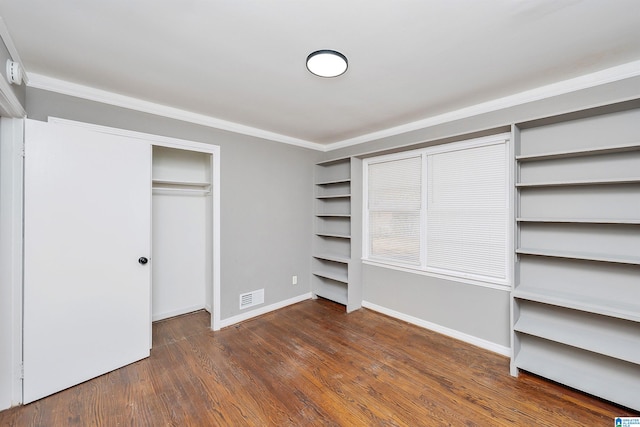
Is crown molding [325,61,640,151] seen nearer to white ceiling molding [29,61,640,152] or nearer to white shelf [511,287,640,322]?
white ceiling molding [29,61,640,152]

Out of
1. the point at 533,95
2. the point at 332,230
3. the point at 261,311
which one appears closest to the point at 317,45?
the point at 533,95

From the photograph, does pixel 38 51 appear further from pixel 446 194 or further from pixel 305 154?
pixel 446 194

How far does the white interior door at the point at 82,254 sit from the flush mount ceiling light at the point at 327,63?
5.79 feet

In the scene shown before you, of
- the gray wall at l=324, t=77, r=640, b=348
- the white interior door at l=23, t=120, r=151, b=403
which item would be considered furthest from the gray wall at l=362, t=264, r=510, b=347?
the white interior door at l=23, t=120, r=151, b=403

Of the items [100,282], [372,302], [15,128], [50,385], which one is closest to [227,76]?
[15,128]

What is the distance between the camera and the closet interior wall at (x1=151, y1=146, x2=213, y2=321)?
11.1 feet

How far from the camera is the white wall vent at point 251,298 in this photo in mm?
3404

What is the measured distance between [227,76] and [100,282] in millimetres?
2047

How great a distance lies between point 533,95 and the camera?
2.37 m

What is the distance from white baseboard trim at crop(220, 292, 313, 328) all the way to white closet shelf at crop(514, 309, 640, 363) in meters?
2.69

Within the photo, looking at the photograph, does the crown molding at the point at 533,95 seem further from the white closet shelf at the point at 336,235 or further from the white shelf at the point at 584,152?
the white closet shelf at the point at 336,235

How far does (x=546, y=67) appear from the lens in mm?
2008

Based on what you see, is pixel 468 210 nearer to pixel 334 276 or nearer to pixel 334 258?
pixel 334 258

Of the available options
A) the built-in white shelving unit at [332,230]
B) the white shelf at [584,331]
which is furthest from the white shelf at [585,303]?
the built-in white shelving unit at [332,230]
